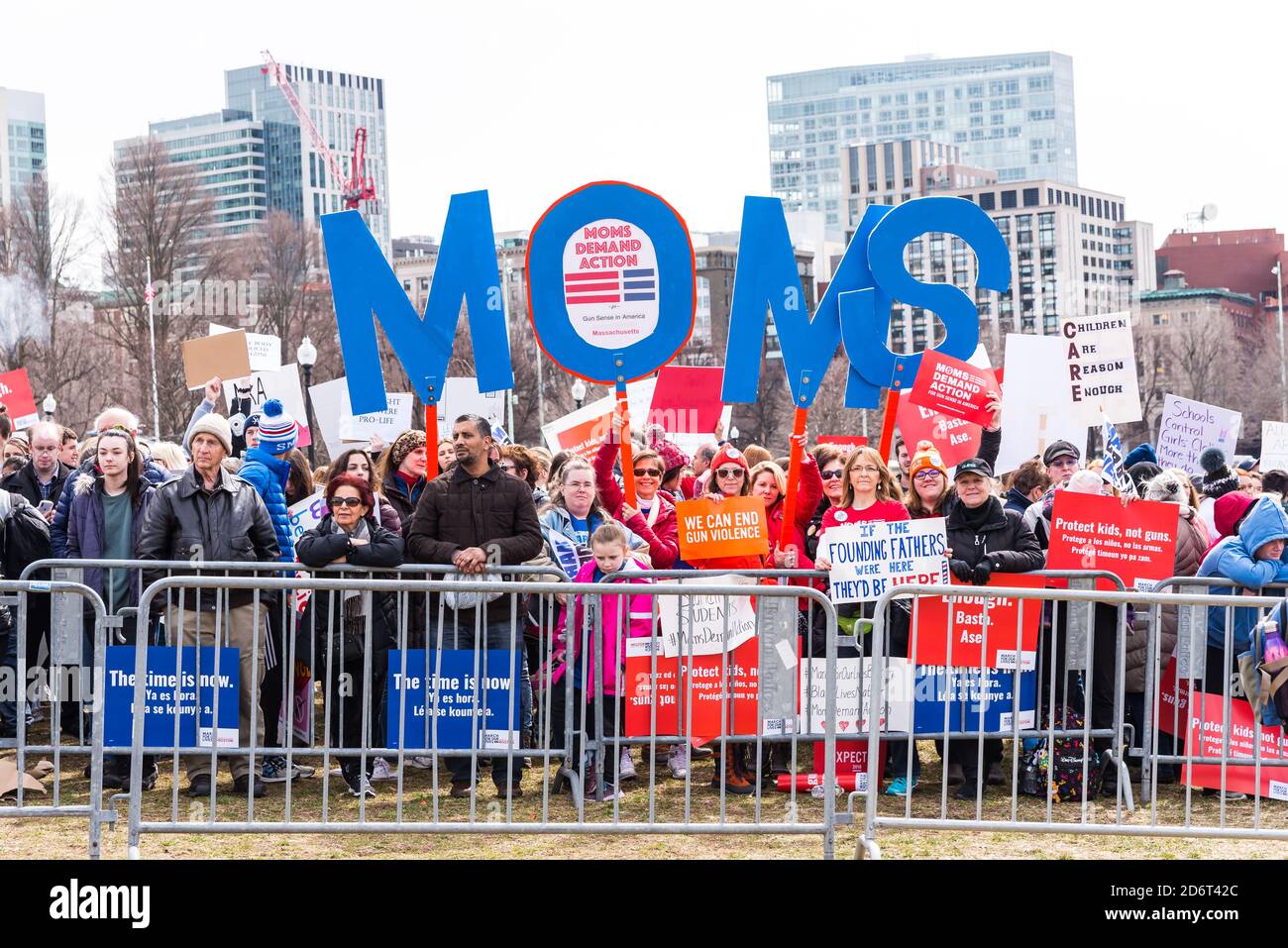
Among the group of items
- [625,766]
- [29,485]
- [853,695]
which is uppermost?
[29,485]

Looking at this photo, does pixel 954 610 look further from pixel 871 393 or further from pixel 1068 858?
pixel 871 393

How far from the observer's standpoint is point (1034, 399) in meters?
13.7

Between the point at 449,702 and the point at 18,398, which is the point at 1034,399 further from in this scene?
the point at 18,398

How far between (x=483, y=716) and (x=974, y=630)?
2.35 meters

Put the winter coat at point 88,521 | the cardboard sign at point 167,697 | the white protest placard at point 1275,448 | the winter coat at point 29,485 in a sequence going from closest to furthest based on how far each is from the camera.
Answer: the cardboard sign at point 167,697 < the winter coat at point 88,521 < the winter coat at point 29,485 < the white protest placard at point 1275,448

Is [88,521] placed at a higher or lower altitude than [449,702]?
higher

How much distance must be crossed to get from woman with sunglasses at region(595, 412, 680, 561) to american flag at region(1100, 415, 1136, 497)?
11.3 ft

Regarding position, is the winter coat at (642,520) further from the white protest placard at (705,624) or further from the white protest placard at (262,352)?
the white protest placard at (262,352)

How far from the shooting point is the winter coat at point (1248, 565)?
854 cm

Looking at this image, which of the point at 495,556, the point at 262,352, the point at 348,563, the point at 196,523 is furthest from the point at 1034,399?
the point at 262,352

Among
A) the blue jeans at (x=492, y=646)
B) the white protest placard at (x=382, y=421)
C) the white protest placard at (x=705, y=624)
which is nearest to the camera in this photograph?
the white protest placard at (x=705, y=624)

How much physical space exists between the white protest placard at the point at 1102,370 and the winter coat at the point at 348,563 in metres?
7.19

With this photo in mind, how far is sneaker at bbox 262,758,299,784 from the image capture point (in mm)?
8719

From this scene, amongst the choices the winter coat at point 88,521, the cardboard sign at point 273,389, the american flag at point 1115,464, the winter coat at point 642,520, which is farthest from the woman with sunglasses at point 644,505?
the cardboard sign at point 273,389
